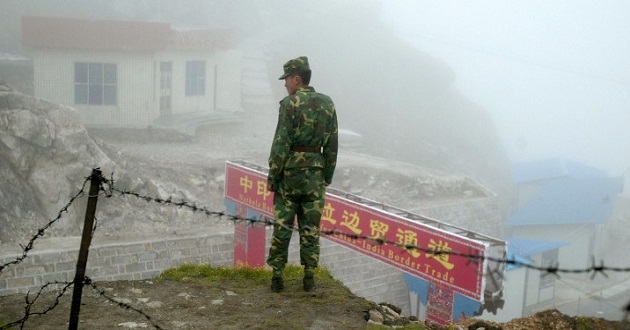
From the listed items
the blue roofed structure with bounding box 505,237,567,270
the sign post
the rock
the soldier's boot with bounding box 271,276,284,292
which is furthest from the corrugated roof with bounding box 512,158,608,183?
the soldier's boot with bounding box 271,276,284,292

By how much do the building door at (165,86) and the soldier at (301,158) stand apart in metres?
26.2

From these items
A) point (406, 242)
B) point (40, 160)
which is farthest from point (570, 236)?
point (40, 160)

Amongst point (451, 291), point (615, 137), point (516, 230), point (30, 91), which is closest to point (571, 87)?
point (615, 137)

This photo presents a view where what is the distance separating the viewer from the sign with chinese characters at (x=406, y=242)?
11.2 m

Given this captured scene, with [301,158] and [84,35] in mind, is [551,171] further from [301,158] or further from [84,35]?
[301,158]

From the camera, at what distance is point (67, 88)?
97.5 ft

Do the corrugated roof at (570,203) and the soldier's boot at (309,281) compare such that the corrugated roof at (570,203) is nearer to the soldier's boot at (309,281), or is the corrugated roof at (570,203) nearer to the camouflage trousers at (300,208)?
the soldier's boot at (309,281)

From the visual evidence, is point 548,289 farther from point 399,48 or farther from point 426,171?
point 399,48

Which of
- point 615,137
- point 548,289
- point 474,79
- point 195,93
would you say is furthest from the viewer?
point 474,79

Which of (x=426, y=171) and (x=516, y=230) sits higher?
(x=426, y=171)

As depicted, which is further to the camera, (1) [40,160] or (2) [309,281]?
(1) [40,160]

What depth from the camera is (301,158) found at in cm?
683

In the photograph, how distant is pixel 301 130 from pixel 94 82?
25.6m

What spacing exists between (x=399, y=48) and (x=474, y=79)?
7337 centimetres
